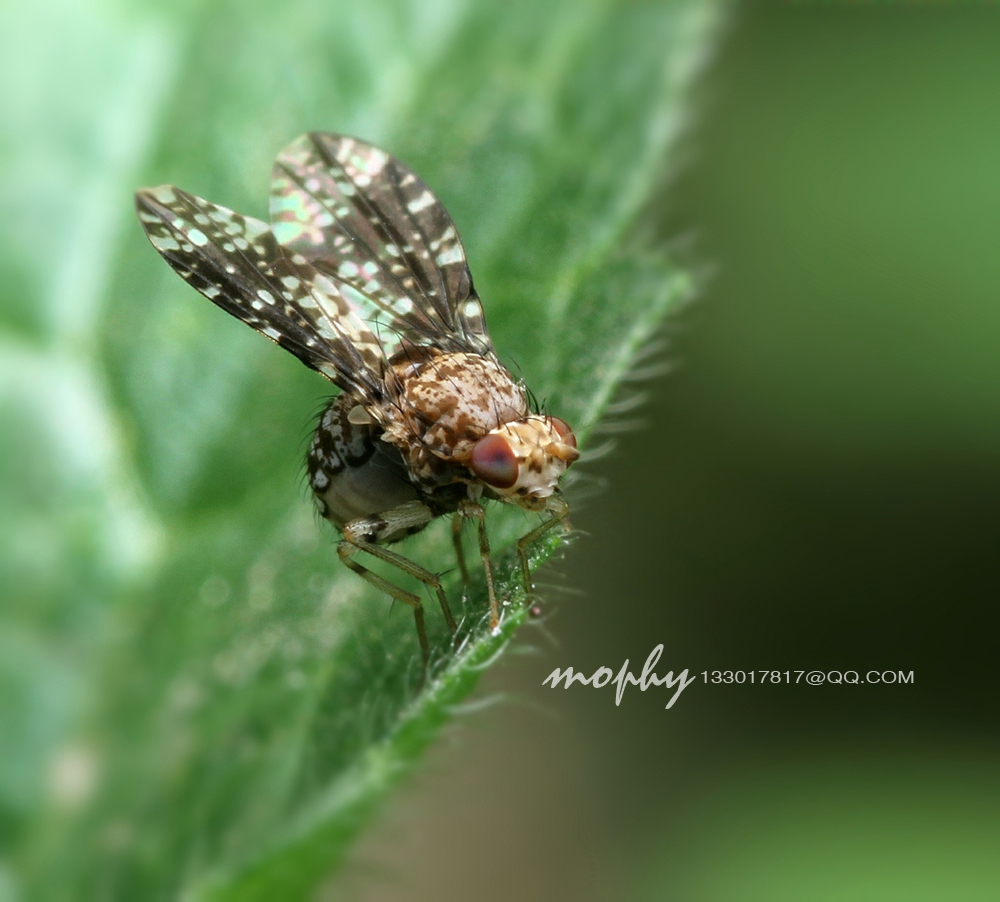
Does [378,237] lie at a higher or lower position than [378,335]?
higher

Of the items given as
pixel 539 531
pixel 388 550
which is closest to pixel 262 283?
pixel 388 550

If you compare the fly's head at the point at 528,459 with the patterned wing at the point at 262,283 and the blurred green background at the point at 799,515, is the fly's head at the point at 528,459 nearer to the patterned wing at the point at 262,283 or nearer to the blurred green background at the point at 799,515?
the patterned wing at the point at 262,283

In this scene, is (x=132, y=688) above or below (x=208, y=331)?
below

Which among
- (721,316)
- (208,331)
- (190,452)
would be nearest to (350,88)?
(208,331)

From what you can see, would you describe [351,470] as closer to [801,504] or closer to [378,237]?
[378,237]

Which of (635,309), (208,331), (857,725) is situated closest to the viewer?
(635,309)

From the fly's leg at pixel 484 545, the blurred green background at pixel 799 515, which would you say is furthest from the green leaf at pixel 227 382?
the blurred green background at pixel 799 515

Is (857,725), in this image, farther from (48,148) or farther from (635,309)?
(48,148)

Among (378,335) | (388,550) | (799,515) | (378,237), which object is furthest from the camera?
(799,515)
